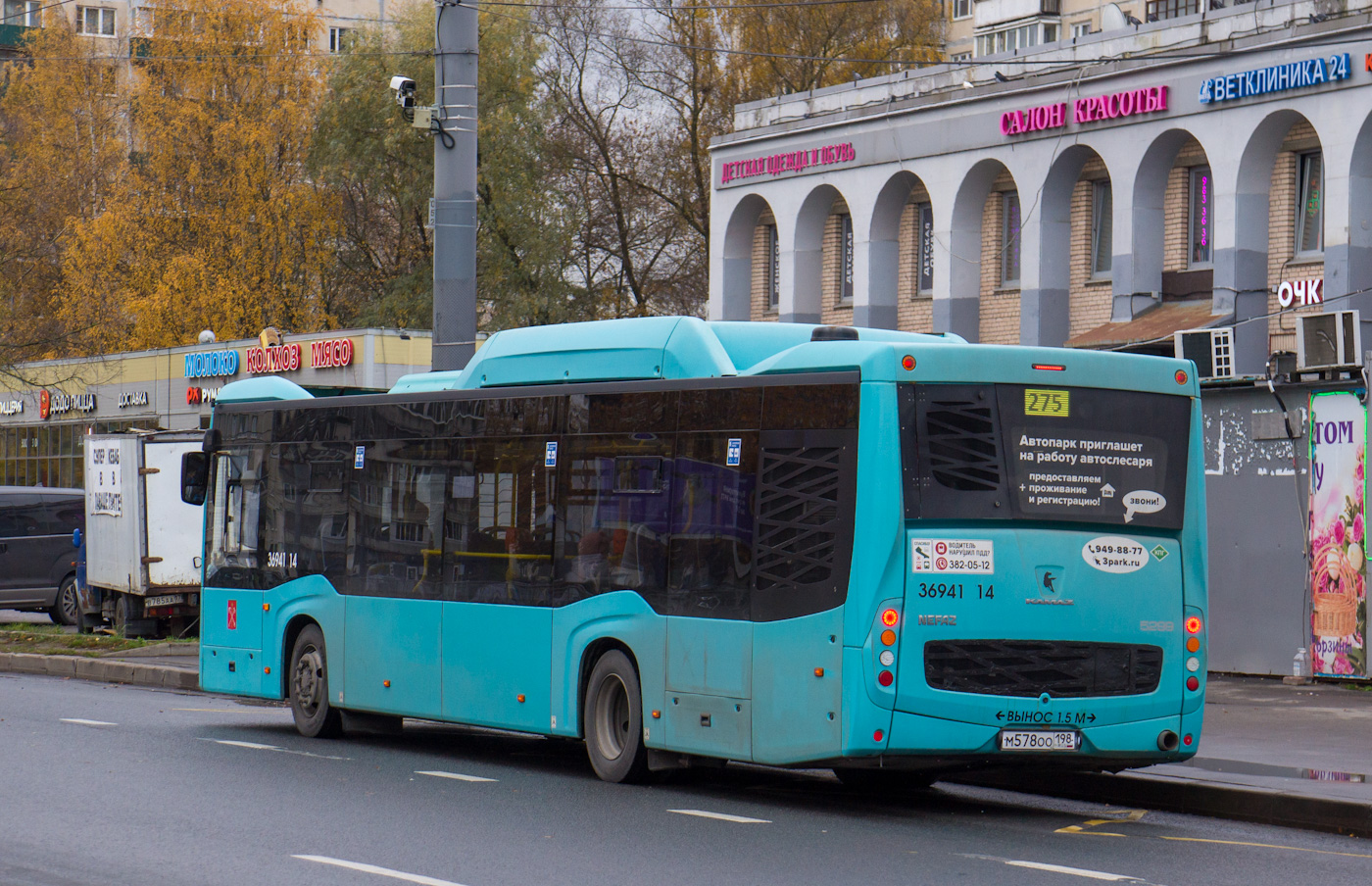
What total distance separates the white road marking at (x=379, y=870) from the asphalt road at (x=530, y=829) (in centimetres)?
2

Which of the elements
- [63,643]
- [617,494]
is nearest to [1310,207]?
[63,643]

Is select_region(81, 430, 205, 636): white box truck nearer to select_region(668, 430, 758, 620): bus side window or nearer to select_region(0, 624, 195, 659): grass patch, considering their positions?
select_region(0, 624, 195, 659): grass patch

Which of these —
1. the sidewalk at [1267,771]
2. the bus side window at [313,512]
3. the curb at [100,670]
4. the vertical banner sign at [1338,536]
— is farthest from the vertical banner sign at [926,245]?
the bus side window at [313,512]

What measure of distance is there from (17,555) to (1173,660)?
2198cm

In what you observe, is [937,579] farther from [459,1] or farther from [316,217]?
[316,217]

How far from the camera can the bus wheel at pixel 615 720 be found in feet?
39.2

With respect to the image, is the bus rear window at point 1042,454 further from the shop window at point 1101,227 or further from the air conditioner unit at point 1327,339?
the shop window at point 1101,227

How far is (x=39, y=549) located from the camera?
2903 cm

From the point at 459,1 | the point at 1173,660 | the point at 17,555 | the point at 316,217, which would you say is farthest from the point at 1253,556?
the point at 316,217

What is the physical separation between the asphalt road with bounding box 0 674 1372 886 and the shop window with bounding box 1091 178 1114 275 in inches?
734

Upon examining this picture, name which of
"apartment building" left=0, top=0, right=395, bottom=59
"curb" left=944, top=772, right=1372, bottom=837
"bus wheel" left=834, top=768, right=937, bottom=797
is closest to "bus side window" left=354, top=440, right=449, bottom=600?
"bus wheel" left=834, top=768, right=937, bottom=797

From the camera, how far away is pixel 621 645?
479 inches

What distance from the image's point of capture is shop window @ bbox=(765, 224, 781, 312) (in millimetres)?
37219

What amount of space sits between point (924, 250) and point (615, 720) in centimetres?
2241
